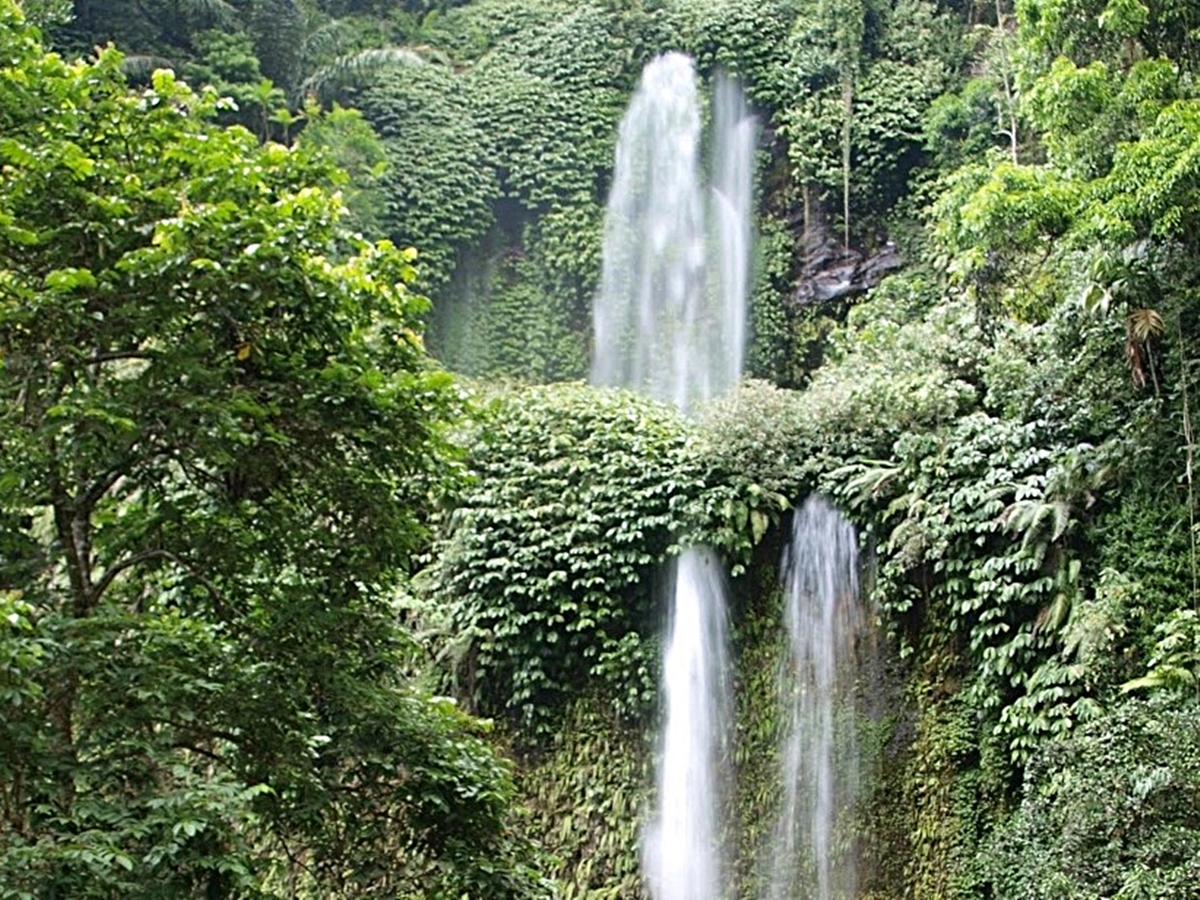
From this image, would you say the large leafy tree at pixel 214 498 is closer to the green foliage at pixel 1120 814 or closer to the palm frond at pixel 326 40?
the green foliage at pixel 1120 814

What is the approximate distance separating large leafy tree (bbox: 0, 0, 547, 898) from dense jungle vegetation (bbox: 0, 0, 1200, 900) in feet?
0.07

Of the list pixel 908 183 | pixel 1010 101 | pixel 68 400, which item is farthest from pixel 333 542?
pixel 908 183

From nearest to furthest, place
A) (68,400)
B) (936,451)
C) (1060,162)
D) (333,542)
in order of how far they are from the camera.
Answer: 1. (68,400)
2. (333,542)
3. (1060,162)
4. (936,451)

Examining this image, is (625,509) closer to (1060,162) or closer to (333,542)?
(1060,162)

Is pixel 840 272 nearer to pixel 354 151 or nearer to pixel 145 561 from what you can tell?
pixel 354 151

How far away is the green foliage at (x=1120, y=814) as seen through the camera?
22.7ft

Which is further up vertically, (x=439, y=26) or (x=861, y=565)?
(x=439, y=26)

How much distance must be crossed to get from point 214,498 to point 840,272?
44.9ft

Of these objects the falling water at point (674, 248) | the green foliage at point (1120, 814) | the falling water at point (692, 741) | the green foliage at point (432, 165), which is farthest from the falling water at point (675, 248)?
the green foliage at point (1120, 814)

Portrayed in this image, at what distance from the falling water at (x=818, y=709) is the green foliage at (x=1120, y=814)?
262 centimetres

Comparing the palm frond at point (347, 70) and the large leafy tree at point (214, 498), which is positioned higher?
the palm frond at point (347, 70)

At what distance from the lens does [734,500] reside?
1166 centimetres

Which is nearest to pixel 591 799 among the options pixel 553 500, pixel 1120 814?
pixel 553 500

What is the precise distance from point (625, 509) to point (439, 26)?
1335 cm
